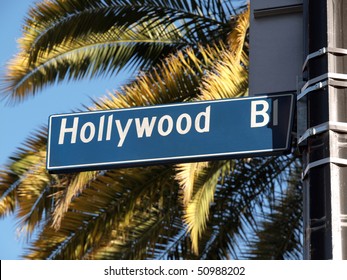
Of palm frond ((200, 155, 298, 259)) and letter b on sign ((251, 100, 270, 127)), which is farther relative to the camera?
palm frond ((200, 155, 298, 259))

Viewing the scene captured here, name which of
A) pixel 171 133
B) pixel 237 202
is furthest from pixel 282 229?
pixel 171 133

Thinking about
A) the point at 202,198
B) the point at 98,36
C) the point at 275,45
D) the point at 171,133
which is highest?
the point at 98,36

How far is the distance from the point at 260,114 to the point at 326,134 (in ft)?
1.51

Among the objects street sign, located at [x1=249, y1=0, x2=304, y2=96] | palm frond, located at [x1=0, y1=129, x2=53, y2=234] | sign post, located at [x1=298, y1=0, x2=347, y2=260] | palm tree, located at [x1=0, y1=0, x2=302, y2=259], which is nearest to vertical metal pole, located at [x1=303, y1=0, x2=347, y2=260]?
sign post, located at [x1=298, y1=0, x2=347, y2=260]

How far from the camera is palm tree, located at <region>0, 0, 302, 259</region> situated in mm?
9219

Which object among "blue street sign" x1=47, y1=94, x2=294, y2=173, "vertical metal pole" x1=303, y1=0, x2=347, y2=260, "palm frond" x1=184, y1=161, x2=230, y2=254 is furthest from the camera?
"palm frond" x1=184, y1=161, x2=230, y2=254

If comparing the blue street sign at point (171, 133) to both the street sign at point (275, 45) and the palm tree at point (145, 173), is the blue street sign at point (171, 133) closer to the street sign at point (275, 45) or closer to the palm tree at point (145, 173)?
the street sign at point (275, 45)

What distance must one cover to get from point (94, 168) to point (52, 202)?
5.45 meters

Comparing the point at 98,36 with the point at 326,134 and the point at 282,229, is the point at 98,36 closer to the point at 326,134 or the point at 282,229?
the point at 282,229

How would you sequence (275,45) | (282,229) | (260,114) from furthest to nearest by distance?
(282,229) → (275,45) → (260,114)

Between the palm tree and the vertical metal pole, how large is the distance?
4354 millimetres

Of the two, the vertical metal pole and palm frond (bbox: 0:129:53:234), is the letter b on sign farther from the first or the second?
palm frond (bbox: 0:129:53:234)

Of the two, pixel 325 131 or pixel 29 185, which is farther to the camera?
pixel 29 185

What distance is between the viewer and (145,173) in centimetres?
958
